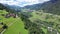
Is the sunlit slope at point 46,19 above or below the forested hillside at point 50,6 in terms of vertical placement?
below

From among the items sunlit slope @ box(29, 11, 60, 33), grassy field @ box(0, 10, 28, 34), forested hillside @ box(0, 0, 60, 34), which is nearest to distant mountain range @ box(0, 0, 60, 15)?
forested hillside @ box(0, 0, 60, 34)

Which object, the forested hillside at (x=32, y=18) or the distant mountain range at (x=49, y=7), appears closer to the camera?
the forested hillside at (x=32, y=18)

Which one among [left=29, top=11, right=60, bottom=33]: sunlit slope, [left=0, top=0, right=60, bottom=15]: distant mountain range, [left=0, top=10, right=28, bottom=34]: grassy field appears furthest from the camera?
[left=0, top=0, right=60, bottom=15]: distant mountain range

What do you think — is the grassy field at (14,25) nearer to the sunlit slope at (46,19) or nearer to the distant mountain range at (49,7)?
the sunlit slope at (46,19)

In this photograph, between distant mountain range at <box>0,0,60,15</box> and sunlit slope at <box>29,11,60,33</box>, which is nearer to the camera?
sunlit slope at <box>29,11,60,33</box>

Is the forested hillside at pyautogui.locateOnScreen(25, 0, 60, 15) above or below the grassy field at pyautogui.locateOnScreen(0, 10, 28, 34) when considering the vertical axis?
above

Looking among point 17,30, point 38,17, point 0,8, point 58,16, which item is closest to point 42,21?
point 38,17

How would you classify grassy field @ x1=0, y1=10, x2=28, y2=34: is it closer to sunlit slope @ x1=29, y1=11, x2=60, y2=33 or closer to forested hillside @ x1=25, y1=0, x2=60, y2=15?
sunlit slope @ x1=29, y1=11, x2=60, y2=33

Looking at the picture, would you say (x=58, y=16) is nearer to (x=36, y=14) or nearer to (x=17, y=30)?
(x=36, y=14)

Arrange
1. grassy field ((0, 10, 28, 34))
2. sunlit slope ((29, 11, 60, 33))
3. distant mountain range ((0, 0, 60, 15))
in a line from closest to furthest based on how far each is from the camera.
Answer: grassy field ((0, 10, 28, 34)), sunlit slope ((29, 11, 60, 33)), distant mountain range ((0, 0, 60, 15))

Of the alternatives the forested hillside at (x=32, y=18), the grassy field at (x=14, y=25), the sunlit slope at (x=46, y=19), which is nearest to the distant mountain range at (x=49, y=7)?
the forested hillside at (x=32, y=18)

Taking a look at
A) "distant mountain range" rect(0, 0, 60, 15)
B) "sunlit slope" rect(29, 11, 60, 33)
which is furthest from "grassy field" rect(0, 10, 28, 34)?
"distant mountain range" rect(0, 0, 60, 15)

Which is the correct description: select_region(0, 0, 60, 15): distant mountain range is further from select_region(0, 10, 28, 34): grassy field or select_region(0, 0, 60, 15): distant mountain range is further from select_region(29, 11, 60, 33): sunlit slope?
select_region(0, 10, 28, 34): grassy field
